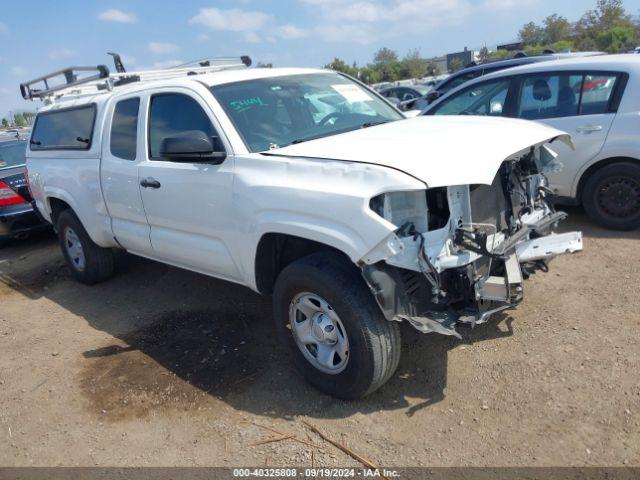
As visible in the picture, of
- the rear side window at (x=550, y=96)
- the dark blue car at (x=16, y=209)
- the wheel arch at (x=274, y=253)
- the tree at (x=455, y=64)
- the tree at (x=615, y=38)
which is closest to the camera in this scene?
the wheel arch at (x=274, y=253)

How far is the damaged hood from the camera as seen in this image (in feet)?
9.42

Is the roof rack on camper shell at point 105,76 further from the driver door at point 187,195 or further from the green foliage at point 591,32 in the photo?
the green foliage at point 591,32

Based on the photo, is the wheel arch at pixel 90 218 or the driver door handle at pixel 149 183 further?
the wheel arch at pixel 90 218

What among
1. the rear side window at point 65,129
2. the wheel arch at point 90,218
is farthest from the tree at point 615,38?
the wheel arch at point 90,218

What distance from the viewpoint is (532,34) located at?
55281mm

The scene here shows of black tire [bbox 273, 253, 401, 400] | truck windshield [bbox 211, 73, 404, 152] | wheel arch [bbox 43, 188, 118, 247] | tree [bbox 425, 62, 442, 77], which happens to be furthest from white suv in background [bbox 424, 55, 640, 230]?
tree [bbox 425, 62, 442, 77]

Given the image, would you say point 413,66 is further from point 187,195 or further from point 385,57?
point 187,195

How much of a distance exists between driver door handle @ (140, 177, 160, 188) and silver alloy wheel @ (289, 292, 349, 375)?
1.59 m

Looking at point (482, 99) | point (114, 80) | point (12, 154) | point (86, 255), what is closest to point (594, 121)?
point (482, 99)

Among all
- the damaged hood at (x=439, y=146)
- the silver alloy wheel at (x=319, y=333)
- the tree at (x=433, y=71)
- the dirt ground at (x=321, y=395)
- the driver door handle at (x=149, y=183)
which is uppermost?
Result: the tree at (x=433, y=71)

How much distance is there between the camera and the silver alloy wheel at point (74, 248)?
5.89 metres

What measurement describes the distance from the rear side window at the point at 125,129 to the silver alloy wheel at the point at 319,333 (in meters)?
2.15

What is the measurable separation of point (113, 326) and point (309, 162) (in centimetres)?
282

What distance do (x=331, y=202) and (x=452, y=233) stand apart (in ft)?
2.27
